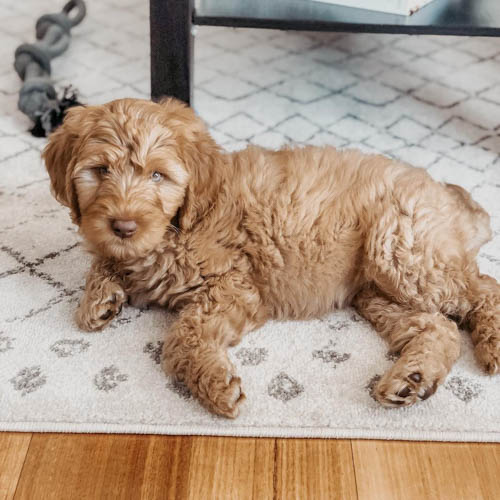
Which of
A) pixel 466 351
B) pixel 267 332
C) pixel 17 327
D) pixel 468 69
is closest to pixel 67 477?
pixel 17 327

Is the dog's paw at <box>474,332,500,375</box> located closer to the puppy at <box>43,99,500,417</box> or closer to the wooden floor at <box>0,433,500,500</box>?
the puppy at <box>43,99,500,417</box>

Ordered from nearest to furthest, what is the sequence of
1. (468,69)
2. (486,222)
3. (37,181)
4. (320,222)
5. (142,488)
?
(142,488) → (320,222) → (486,222) → (37,181) → (468,69)

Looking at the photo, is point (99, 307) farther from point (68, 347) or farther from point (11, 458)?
point (11, 458)

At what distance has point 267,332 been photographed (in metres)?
2.09

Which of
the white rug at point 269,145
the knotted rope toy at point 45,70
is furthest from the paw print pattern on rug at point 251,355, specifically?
the knotted rope toy at point 45,70

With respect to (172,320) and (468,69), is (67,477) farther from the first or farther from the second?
(468,69)

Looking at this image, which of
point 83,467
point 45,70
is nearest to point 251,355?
point 83,467

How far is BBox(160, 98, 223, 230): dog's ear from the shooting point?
1.88 m

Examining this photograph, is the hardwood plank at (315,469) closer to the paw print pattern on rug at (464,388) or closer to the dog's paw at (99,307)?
the paw print pattern on rug at (464,388)

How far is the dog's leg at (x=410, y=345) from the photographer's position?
1.80 metres

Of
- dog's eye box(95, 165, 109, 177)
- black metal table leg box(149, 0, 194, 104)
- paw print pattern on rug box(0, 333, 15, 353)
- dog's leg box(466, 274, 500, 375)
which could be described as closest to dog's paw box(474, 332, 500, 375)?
dog's leg box(466, 274, 500, 375)

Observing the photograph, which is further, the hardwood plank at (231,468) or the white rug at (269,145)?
the white rug at (269,145)

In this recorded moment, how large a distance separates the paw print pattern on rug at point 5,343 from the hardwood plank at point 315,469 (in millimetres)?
888

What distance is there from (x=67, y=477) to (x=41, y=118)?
1956 mm
